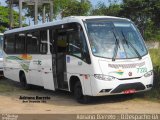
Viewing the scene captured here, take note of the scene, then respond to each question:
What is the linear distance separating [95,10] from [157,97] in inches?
1068

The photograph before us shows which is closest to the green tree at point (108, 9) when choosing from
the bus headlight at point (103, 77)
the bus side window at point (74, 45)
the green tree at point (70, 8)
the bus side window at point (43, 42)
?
the green tree at point (70, 8)

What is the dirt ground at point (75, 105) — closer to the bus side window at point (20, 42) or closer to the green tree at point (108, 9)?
the bus side window at point (20, 42)

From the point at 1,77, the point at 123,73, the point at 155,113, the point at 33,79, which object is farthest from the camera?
the point at 1,77

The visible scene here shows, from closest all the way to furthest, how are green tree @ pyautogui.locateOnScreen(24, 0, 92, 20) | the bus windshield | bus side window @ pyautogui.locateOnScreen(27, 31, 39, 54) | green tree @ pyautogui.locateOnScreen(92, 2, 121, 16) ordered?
1. the bus windshield
2. bus side window @ pyautogui.locateOnScreen(27, 31, 39, 54)
3. green tree @ pyautogui.locateOnScreen(24, 0, 92, 20)
4. green tree @ pyautogui.locateOnScreen(92, 2, 121, 16)

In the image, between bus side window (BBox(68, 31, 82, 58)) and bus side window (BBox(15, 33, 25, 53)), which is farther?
bus side window (BBox(15, 33, 25, 53))

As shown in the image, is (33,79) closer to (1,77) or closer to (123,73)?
(123,73)

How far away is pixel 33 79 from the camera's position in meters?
17.0

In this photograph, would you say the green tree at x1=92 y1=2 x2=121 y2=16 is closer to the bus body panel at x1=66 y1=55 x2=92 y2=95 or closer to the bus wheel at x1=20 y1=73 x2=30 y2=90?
the bus wheel at x1=20 y1=73 x2=30 y2=90

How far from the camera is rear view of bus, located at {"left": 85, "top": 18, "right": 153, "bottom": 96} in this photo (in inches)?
490

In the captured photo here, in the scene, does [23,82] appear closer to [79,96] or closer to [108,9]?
[79,96]

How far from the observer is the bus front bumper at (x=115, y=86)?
12.4m

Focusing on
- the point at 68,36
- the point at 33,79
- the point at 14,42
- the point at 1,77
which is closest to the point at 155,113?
the point at 68,36

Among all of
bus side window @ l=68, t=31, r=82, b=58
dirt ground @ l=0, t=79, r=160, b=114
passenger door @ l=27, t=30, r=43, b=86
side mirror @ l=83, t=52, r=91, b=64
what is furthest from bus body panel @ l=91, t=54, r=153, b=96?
passenger door @ l=27, t=30, r=43, b=86

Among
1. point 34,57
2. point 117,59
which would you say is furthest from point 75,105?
point 34,57
